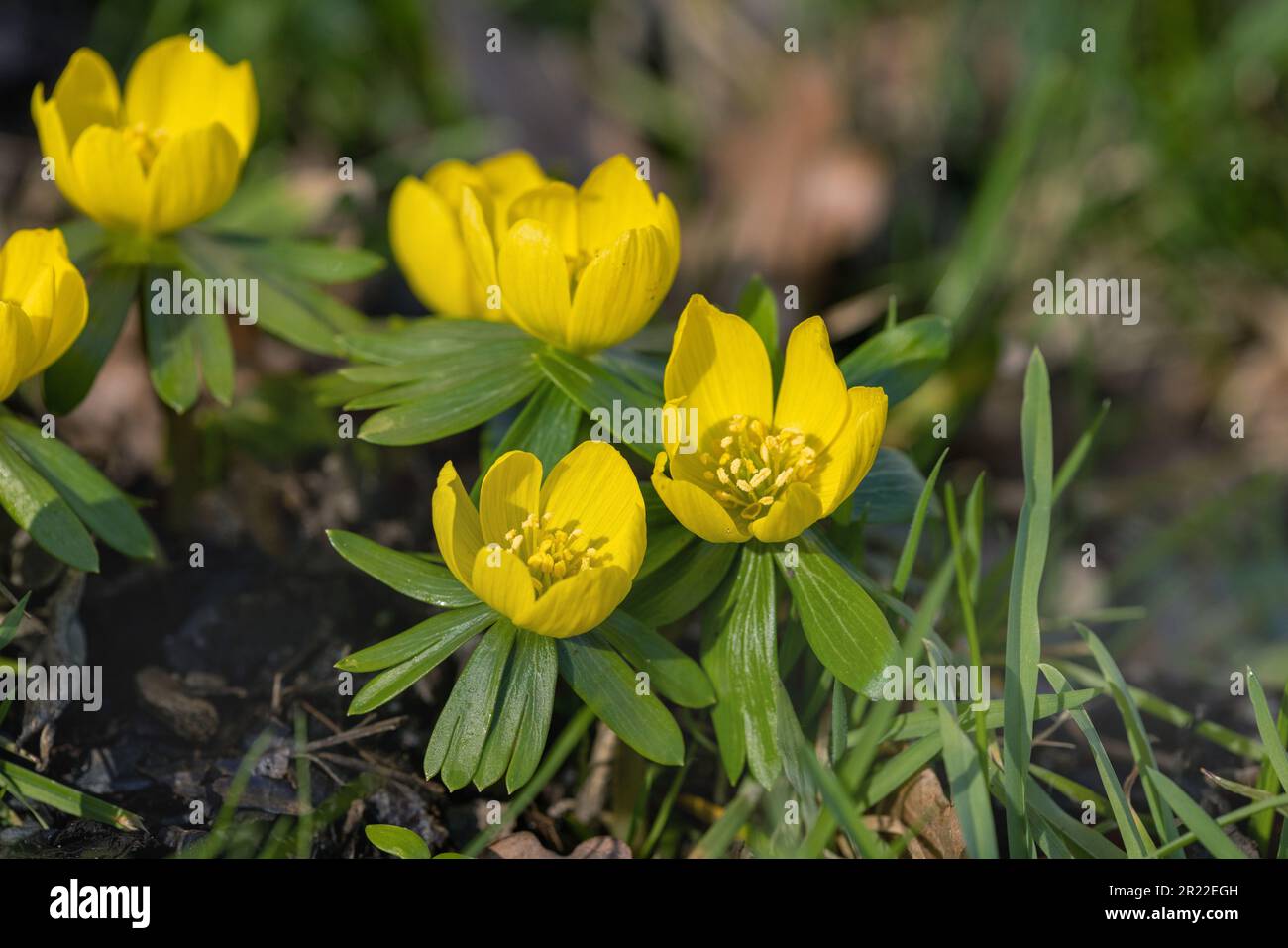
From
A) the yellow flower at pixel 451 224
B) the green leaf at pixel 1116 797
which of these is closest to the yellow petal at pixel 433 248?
the yellow flower at pixel 451 224

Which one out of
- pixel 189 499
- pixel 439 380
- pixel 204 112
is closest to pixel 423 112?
pixel 204 112

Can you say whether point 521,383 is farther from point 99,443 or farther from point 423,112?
point 423,112

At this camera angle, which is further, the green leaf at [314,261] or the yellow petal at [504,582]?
the green leaf at [314,261]

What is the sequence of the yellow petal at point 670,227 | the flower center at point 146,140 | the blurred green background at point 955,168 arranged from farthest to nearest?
the blurred green background at point 955,168 < the flower center at point 146,140 < the yellow petal at point 670,227

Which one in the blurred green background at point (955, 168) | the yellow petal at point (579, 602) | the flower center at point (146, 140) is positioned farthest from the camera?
the blurred green background at point (955, 168)

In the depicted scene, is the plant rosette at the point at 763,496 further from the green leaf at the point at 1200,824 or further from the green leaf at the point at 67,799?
the green leaf at the point at 67,799

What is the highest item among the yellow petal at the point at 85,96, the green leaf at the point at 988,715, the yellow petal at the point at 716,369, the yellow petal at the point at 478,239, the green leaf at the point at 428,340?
the yellow petal at the point at 85,96

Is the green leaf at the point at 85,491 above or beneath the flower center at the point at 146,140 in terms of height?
beneath

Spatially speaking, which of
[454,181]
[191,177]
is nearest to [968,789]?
[454,181]
